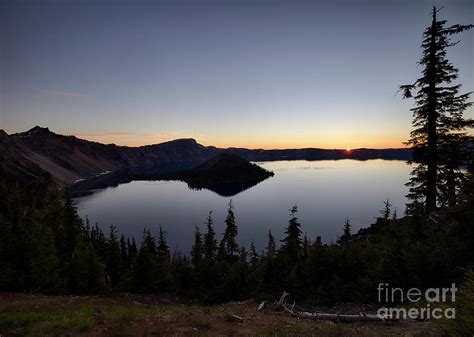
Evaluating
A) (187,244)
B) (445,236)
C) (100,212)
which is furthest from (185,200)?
(445,236)

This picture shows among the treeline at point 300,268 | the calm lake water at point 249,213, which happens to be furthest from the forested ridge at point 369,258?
the calm lake water at point 249,213

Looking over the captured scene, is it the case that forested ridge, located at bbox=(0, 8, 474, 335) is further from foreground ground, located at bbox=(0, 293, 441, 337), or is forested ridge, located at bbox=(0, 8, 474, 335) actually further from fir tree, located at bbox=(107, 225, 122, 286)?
fir tree, located at bbox=(107, 225, 122, 286)

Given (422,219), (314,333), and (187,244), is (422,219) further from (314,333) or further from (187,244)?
(187,244)

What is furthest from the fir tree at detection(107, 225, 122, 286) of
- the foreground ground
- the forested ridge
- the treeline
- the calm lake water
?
the calm lake water

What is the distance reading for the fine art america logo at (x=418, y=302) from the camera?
1041 cm

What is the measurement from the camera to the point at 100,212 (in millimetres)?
150875

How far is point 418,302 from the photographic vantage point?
12734 mm

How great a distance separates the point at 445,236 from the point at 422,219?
6.47 meters

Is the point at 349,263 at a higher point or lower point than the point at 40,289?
higher

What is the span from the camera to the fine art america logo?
10414mm

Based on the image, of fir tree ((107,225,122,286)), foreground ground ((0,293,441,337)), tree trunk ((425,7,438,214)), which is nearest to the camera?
foreground ground ((0,293,441,337))

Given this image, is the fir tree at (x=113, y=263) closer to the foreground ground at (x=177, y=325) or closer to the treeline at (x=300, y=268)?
the treeline at (x=300, y=268)

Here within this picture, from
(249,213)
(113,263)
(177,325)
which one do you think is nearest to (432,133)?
(177,325)

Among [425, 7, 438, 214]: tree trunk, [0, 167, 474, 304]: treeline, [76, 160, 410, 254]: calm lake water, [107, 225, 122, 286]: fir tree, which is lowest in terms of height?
[76, 160, 410, 254]: calm lake water
